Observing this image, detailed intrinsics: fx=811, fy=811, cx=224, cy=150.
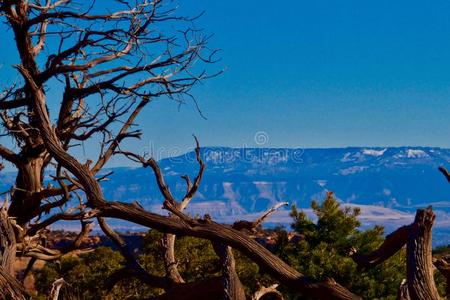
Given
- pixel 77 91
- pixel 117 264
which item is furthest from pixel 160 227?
pixel 117 264

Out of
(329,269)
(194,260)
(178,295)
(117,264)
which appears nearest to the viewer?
(178,295)

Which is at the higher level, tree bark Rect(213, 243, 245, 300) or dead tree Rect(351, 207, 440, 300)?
dead tree Rect(351, 207, 440, 300)

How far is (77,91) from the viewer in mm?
15297

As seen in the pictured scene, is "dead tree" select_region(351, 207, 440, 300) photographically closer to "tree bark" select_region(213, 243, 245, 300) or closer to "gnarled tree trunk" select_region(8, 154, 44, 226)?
"tree bark" select_region(213, 243, 245, 300)

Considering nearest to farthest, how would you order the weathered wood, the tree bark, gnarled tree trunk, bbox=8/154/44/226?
the weathered wood, the tree bark, gnarled tree trunk, bbox=8/154/44/226

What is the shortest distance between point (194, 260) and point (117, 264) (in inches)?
230

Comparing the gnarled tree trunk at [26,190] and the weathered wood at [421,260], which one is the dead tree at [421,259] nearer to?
the weathered wood at [421,260]

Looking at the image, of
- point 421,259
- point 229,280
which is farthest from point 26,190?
point 421,259

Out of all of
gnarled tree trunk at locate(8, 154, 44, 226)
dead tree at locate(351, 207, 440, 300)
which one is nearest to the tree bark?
dead tree at locate(351, 207, 440, 300)

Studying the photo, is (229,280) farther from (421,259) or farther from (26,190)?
(26,190)

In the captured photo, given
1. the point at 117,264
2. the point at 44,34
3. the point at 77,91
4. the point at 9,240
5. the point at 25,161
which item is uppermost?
the point at 44,34

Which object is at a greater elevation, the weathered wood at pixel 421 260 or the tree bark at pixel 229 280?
the weathered wood at pixel 421 260

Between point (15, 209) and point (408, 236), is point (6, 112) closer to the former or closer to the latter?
point (15, 209)

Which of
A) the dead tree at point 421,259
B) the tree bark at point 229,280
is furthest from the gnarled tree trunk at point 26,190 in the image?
the dead tree at point 421,259
